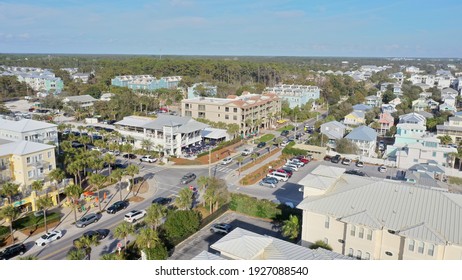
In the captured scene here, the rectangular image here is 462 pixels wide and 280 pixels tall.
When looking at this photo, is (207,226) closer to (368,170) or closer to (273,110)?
(368,170)

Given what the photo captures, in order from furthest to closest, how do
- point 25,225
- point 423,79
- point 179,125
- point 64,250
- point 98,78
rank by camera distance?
point 423,79 < point 98,78 < point 179,125 < point 25,225 < point 64,250

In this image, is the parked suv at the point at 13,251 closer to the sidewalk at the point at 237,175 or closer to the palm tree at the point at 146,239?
the palm tree at the point at 146,239

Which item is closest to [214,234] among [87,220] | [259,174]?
[87,220]

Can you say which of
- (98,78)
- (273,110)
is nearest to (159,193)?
(273,110)

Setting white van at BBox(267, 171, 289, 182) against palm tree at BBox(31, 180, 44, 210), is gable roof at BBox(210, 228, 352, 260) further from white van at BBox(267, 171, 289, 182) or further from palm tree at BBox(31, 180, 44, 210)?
white van at BBox(267, 171, 289, 182)

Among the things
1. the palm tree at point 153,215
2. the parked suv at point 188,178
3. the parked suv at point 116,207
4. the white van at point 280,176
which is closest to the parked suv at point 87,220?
the parked suv at point 116,207

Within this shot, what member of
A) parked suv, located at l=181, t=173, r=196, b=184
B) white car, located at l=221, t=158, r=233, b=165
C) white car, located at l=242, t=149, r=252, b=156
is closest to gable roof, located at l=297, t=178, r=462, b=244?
parked suv, located at l=181, t=173, r=196, b=184
